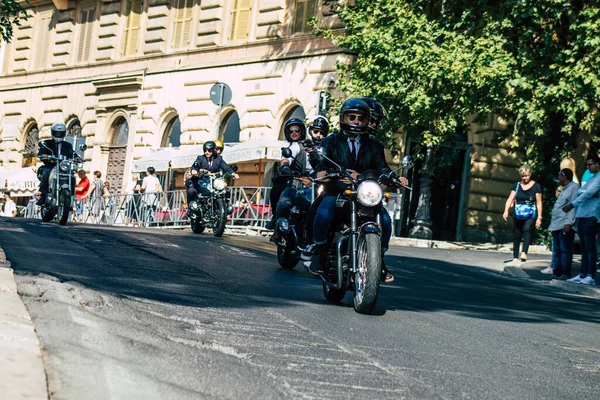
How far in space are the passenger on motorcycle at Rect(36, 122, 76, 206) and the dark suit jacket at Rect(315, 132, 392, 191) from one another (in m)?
11.3

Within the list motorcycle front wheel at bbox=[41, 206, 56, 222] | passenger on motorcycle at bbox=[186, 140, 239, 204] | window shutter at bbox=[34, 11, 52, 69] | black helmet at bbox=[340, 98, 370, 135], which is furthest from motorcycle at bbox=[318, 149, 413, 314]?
window shutter at bbox=[34, 11, 52, 69]

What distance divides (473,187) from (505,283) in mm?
17593

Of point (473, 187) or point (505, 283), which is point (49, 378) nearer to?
point (505, 283)

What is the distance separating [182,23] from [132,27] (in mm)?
2796

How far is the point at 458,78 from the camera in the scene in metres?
26.0

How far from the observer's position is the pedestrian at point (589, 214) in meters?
16.6

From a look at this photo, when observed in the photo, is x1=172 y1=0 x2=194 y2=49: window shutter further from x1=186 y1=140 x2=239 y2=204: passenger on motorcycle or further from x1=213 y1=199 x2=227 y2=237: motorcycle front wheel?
x1=213 y1=199 x2=227 y2=237: motorcycle front wheel

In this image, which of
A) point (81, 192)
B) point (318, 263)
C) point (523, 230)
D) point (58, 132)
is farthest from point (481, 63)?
point (318, 263)

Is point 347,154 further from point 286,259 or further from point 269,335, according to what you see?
point 286,259

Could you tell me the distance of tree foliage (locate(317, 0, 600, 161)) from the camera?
82.7 feet

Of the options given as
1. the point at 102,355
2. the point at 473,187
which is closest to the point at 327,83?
the point at 473,187

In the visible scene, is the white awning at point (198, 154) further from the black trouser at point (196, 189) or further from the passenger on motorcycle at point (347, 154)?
the passenger on motorcycle at point (347, 154)

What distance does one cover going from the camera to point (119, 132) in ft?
133

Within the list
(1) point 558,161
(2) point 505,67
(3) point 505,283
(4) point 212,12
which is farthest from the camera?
(4) point 212,12
